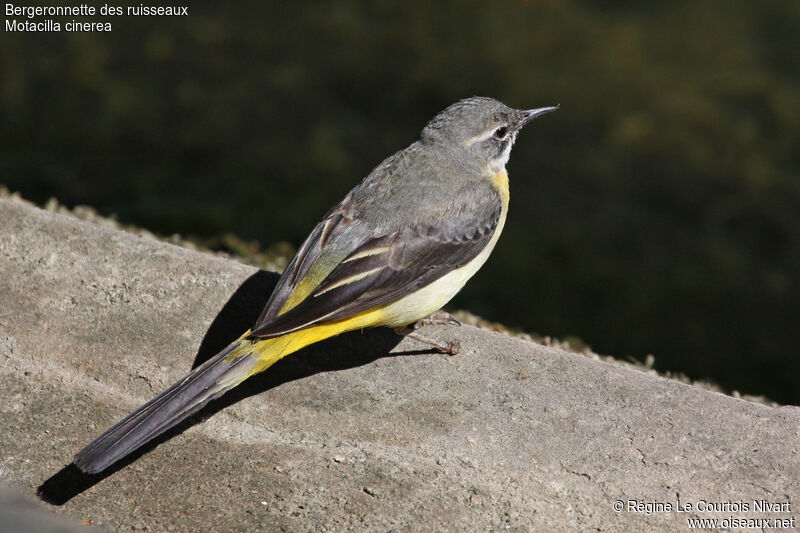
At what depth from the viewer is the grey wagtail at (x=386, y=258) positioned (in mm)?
4340

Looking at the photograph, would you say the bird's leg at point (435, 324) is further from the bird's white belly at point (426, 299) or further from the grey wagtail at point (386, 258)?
the bird's white belly at point (426, 299)

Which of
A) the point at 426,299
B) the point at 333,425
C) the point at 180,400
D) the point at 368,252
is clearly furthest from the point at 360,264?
the point at 180,400

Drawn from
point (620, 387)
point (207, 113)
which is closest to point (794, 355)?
point (620, 387)

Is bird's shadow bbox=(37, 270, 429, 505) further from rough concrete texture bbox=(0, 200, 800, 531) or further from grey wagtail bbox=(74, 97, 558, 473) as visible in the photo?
grey wagtail bbox=(74, 97, 558, 473)

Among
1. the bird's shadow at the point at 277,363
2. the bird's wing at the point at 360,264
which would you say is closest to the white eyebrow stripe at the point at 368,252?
the bird's wing at the point at 360,264

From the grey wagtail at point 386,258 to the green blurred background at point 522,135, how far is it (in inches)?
129

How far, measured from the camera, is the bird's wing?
4645mm

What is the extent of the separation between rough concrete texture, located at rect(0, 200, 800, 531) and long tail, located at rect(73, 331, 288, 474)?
0.85 feet

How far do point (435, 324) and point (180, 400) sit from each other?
173 cm

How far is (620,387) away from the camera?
15.7 ft

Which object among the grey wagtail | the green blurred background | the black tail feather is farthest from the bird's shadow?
the green blurred background

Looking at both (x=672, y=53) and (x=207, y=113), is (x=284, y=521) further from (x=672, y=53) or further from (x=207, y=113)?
(x=672, y=53)

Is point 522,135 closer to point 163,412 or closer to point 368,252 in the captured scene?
point 368,252

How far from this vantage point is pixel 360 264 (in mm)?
4875
